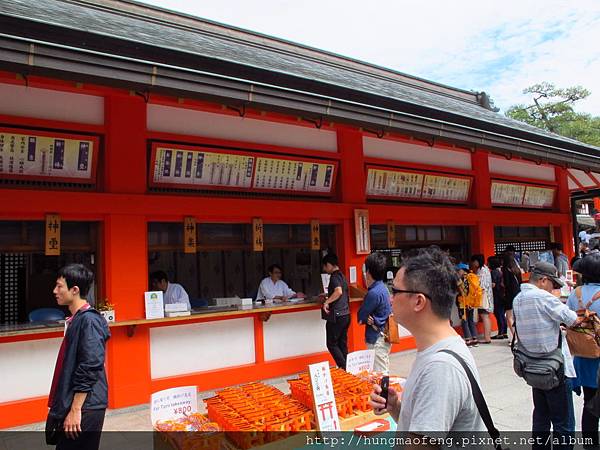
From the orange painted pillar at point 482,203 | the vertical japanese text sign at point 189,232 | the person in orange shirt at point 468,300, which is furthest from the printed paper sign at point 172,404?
the orange painted pillar at point 482,203

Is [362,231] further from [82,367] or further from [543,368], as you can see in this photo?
[82,367]

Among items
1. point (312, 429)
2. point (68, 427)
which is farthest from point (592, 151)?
point (68, 427)

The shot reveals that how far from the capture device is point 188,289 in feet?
32.0

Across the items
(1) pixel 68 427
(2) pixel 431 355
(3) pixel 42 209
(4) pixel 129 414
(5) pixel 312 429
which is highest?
(3) pixel 42 209

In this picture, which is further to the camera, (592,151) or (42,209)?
(592,151)

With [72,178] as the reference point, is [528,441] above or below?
below

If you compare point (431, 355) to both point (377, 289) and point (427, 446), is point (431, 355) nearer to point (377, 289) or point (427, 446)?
point (427, 446)

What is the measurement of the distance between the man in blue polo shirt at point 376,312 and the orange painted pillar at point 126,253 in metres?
2.87

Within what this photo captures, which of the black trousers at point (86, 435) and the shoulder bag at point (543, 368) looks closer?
the black trousers at point (86, 435)

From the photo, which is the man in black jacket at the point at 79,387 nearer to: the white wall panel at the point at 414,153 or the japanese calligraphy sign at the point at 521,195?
the white wall panel at the point at 414,153

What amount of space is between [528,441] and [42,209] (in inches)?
231

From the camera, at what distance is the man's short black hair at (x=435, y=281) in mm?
1912

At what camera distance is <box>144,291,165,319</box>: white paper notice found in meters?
5.78

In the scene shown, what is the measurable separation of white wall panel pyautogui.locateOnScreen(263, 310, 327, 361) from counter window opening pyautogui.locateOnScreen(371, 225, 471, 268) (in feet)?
6.93
